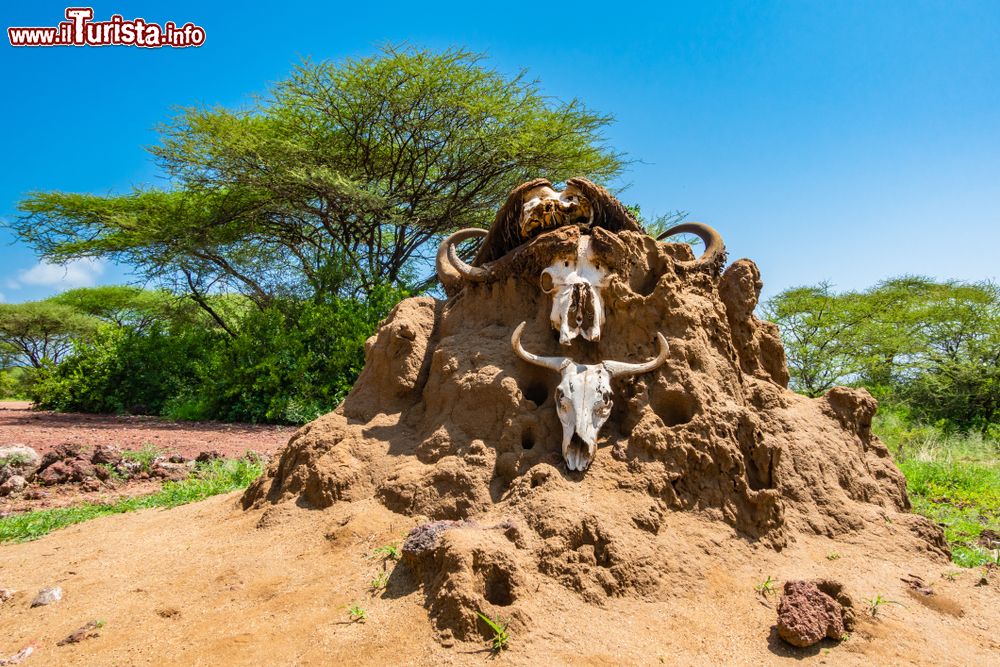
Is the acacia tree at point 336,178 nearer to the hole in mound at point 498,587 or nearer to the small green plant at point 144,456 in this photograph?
A: the small green plant at point 144,456

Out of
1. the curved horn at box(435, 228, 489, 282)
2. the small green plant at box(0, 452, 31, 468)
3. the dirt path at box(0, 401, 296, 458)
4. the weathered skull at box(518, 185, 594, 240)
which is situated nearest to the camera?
the weathered skull at box(518, 185, 594, 240)

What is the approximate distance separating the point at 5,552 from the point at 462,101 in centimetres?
1339

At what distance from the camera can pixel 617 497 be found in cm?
354

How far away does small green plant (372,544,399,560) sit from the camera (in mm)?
3475

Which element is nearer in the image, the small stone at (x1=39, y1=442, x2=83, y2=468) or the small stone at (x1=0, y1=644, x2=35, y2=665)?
the small stone at (x1=0, y1=644, x2=35, y2=665)

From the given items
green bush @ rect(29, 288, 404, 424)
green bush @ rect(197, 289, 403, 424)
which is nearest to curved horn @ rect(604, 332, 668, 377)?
green bush @ rect(29, 288, 404, 424)

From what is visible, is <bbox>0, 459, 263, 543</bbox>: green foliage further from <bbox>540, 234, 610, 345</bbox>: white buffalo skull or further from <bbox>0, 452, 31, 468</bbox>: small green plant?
<bbox>540, 234, 610, 345</bbox>: white buffalo skull

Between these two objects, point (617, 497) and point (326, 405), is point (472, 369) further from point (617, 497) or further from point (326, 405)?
point (326, 405)

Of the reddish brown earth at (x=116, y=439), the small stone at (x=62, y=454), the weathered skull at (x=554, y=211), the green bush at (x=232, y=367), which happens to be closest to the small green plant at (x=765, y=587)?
the weathered skull at (x=554, y=211)

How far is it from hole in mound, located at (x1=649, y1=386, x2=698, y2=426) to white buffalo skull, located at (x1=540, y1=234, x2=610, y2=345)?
0.51 m

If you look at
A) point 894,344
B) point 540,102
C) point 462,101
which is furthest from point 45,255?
point 894,344

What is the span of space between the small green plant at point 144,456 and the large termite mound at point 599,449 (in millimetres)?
4024

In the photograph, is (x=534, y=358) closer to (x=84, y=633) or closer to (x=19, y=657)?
(x=84, y=633)

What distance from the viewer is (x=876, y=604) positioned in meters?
3.20
